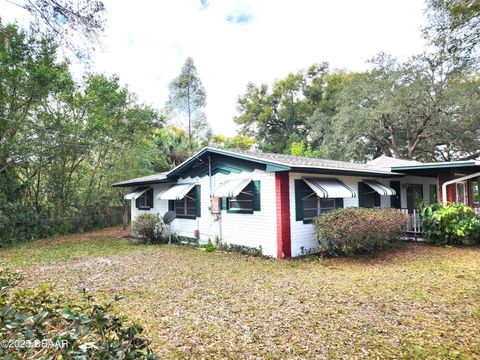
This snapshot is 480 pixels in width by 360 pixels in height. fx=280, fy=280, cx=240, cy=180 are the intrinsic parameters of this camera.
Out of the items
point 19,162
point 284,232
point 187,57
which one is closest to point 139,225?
point 19,162

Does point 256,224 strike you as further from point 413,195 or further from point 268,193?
point 413,195

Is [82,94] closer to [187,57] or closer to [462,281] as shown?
[187,57]

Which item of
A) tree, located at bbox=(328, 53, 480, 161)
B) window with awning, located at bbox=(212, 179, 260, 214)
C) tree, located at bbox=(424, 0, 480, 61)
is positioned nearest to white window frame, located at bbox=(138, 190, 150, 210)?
window with awning, located at bbox=(212, 179, 260, 214)

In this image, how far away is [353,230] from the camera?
8.48 meters

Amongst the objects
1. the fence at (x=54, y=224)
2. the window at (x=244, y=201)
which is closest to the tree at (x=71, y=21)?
the window at (x=244, y=201)

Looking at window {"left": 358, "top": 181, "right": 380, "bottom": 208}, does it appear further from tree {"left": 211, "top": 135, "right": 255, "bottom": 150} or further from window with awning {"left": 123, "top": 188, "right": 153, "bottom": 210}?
tree {"left": 211, "top": 135, "right": 255, "bottom": 150}

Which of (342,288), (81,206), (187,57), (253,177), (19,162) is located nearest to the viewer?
(342,288)

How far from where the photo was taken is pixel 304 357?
3.48 meters

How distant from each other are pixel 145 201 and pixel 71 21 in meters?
12.5

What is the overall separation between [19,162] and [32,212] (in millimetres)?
3186

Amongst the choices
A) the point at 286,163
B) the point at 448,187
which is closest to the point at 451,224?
the point at 448,187

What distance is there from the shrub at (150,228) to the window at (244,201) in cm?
451

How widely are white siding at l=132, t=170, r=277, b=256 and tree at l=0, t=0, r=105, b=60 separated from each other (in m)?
6.45

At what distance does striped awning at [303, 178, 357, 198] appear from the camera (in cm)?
926
